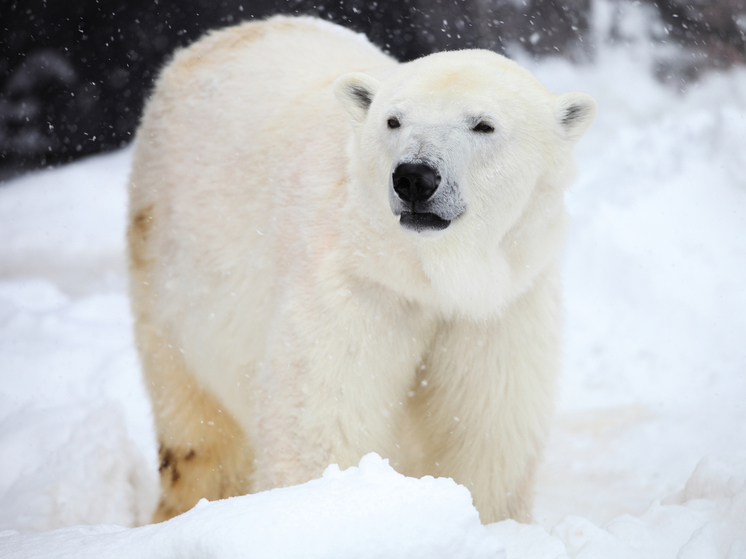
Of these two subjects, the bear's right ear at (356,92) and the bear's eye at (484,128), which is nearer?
the bear's eye at (484,128)

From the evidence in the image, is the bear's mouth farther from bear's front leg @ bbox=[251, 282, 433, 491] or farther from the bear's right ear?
the bear's right ear

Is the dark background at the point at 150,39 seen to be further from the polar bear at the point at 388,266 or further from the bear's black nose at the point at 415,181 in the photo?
the bear's black nose at the point at 415,181

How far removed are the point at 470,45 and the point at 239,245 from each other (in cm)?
486

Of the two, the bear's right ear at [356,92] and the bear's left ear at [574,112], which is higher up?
the bear's left ear at [574,112]

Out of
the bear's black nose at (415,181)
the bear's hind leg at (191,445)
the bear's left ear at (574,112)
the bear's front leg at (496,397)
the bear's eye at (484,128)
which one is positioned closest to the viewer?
the bear's black nose at (415,181)

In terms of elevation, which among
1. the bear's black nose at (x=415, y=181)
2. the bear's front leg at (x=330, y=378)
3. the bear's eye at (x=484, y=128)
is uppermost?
the bear's eye at (x=484, y=128)

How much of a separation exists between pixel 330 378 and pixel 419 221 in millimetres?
546

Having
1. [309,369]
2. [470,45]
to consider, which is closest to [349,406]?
[309,369]

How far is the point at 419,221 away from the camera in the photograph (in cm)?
200

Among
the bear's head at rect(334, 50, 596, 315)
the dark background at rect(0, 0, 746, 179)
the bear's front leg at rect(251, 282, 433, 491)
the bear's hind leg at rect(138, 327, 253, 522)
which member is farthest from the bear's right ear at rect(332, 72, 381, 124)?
the dark background at rect(0, 0, 746, 179)

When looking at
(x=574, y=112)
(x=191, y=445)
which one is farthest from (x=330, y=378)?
(x=191, y=445)

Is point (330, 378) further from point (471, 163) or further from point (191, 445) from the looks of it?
point (191, 445)

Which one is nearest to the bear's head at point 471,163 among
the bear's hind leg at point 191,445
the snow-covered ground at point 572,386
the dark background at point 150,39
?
the snow-covered ground at point 572,386

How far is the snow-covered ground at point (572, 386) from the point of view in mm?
1476
